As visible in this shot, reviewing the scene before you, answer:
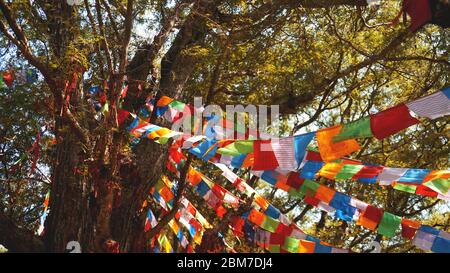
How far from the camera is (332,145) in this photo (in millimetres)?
5078

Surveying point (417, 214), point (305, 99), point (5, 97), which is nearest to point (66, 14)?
point (5, 97)

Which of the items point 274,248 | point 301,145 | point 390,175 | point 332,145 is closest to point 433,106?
point 332,145

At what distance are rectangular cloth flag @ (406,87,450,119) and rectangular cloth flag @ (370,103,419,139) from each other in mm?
78

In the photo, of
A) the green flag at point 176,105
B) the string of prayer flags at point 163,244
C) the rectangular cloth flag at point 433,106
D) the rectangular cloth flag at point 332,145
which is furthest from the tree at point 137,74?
the rectangular cloth flag at point 433,106

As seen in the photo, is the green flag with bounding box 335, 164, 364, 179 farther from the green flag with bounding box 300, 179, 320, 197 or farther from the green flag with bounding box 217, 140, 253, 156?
the green flag with bounding box 217, 140, 253, 156

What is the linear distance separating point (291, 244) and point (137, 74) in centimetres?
272

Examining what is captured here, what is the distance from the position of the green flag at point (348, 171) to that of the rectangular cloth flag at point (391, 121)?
3.74 ft

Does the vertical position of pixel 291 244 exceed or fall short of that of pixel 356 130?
it falls short

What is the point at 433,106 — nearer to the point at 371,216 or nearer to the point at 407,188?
the point at 407,188

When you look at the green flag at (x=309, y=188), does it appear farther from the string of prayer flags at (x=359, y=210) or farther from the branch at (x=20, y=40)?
the branch at (x=20, y=40)

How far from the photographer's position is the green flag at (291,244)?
22.5ft

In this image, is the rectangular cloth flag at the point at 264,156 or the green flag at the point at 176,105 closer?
the rectangular cloth flag at the point at 264,156

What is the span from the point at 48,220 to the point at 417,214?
702cm

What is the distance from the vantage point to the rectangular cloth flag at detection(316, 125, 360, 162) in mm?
5055
